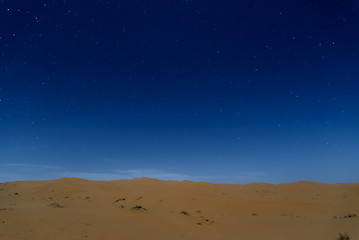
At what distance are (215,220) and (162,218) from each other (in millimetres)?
3447

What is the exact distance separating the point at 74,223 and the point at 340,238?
12.2 metres

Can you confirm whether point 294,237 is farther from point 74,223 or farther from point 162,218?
point 74,223

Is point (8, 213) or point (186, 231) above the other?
point (8, 213)

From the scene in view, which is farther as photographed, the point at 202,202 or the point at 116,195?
the point at 116,195

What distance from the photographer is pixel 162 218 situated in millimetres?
14773

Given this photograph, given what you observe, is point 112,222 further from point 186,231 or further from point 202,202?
point 202,202

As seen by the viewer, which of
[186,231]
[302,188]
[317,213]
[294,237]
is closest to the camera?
[294,237]

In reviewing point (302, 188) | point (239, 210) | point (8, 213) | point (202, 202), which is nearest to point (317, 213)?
point (239, 210)

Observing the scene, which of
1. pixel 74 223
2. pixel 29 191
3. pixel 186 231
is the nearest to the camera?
pixel 74 223

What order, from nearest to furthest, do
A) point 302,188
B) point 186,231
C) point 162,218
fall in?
point 186,231 < point 162,218 < point 302,188

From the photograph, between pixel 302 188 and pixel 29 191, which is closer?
pixel 29 191

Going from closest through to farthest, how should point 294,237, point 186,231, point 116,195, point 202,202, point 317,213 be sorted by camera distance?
point 294,237
point 186,231
point 317,213
point 202,202
point 116,195

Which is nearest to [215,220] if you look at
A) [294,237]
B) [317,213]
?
[294,237]

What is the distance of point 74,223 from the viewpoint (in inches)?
468
